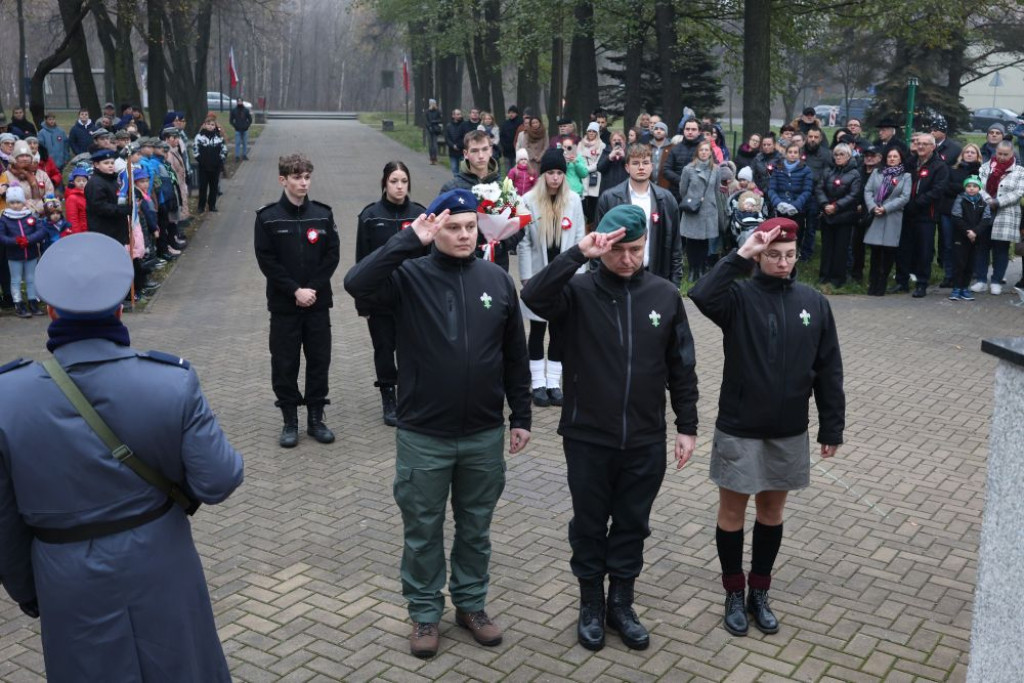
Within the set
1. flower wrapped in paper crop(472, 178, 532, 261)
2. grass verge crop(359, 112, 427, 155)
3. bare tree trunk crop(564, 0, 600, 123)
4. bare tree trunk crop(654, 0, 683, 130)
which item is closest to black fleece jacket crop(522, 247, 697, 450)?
flower wrapped in paper crop(472, 178, 532, 261)

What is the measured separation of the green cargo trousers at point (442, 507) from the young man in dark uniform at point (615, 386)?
40cm

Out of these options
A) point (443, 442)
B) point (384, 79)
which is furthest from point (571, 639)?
point (384, 79)

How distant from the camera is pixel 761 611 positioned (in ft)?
17.6

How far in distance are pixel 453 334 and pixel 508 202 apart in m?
3.59

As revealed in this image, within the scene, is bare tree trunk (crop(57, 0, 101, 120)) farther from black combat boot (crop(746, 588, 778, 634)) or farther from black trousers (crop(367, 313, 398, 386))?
black combat boot (crop(746, 588, 778, 634))

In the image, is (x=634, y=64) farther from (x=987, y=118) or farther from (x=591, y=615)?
(x=987, y=118)

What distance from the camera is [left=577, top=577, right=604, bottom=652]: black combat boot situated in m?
5.14

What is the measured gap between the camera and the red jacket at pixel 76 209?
1196 centimetres

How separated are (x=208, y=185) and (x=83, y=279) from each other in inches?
794

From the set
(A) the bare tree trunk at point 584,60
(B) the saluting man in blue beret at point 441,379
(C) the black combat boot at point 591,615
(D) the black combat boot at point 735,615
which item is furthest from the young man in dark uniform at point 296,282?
(A) the bare tree trunk at point 584,60

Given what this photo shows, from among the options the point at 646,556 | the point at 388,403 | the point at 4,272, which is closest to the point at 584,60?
the point at 4,272

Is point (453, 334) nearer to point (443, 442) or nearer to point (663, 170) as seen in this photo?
point (443, 442)

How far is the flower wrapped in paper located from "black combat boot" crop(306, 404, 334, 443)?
174 centimetres

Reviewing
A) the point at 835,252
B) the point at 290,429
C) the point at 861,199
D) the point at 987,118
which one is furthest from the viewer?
the point at 987,118
